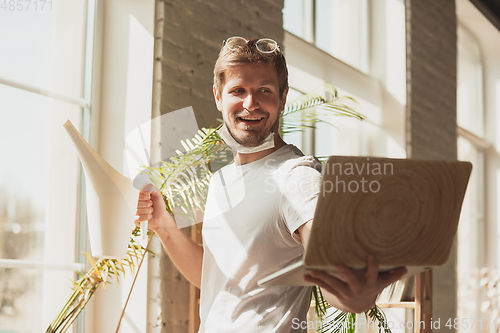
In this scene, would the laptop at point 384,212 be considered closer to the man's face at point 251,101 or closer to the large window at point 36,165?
the man's face at point 251,101

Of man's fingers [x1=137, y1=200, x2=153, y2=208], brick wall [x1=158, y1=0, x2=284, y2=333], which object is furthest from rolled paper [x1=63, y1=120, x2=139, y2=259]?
brick wall [x1=158, y1=0, x2=284, y2=333]

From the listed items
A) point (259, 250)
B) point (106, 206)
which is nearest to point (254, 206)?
point (259, 250)

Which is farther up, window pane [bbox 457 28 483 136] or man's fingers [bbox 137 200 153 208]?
window pane [bbox 457 28 483 136]

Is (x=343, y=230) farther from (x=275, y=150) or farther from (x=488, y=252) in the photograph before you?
(x=488, y=252)

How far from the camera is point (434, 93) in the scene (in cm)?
486

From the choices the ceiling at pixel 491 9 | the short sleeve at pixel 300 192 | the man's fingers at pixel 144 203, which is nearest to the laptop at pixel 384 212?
the short sleeve at pixel 300 192

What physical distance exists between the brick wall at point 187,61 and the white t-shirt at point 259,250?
3.16 feet

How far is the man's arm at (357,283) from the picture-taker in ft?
2.37

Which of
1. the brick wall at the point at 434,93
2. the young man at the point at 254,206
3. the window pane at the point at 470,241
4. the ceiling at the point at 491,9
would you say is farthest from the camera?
the window pane at the point at 470,241

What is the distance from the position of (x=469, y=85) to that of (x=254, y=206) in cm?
612

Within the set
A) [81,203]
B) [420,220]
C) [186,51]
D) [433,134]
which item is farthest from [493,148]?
[420,220]

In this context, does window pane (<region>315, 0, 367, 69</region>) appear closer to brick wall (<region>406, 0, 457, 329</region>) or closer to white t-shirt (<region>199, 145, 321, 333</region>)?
brick wall (<region>406, 0, 457, 329</region>)

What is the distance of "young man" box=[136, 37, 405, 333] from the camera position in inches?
43.4

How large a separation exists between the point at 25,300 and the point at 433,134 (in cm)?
395
